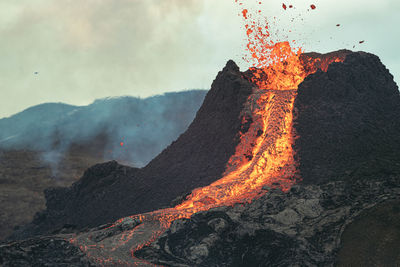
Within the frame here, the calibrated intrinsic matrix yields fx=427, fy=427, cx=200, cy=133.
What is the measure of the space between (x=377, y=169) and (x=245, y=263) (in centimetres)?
857

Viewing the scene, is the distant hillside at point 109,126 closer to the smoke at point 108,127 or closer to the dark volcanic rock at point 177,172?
the smoke at point 108,127

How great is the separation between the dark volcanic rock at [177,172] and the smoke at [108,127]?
1892 inches

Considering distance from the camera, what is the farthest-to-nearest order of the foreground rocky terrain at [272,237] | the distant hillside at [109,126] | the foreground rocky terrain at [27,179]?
the distant hillside at [109,126], the foreground rocky terrain at [27,179], the foreground rocky terrain at [272,237]

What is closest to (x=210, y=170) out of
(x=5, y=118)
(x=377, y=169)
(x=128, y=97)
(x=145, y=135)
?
(x=377, y=169)

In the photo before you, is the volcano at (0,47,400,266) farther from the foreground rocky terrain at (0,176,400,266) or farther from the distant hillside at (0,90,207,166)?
the distant hillside at (0,90,207,166)

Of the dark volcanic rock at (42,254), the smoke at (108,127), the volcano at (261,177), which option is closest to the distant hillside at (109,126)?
the smoke at (108,127)

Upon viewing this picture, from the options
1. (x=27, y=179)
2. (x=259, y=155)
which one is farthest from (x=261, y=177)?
(x=27, y=179)

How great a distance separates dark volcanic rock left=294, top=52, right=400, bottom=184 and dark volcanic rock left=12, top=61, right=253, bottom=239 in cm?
481

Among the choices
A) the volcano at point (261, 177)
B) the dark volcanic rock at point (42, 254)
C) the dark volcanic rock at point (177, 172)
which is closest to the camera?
the dark volcanic rock at point (42, 254)

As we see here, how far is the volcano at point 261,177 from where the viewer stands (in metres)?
18.9

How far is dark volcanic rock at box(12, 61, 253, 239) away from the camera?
27.6m

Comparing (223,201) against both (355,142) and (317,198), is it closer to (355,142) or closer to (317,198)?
(317,198)

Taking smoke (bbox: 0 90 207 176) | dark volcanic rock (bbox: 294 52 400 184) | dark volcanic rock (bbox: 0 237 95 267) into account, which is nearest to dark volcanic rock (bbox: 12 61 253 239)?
dark volcanic rock (bbox: 294 52 400 184)

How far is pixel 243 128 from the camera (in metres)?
27.5
